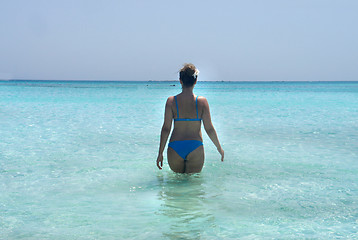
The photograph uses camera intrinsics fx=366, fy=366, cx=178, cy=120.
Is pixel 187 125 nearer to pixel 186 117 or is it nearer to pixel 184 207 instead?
pixel 186 117

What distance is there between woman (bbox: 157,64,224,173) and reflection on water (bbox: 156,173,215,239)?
0.32 meters

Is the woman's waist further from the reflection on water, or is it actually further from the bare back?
the reflection on water

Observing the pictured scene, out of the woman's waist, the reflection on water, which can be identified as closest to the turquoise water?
the reflection on water

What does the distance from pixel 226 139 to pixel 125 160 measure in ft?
13.1

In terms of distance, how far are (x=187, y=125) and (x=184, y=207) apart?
4.33ft

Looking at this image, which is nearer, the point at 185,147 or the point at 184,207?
the point at 184,207

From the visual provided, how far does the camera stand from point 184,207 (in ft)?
14.9

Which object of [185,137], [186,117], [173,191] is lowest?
[173,191]

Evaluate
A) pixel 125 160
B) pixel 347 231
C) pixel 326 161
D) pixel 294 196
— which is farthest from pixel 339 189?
pixel 125 160

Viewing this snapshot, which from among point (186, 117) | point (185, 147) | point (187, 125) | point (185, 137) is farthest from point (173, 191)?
point (186, 117)

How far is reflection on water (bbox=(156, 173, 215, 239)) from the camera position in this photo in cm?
382

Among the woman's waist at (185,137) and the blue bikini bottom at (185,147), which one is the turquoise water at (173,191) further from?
the woman's waist at (185,137)

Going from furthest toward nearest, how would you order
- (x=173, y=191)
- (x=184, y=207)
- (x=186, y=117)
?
(x=186, y=117)
(x=173, y=191)
(x=184, y=207)

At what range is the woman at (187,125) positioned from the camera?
527 centimetres
